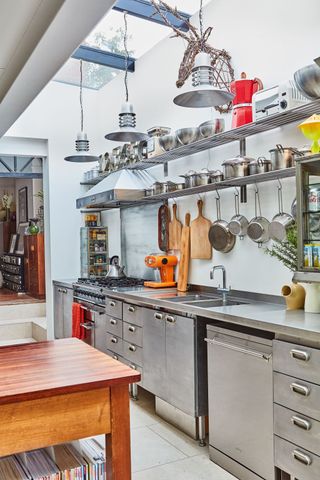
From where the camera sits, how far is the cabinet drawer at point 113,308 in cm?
446

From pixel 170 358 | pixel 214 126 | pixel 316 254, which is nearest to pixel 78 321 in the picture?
pixel 170 358

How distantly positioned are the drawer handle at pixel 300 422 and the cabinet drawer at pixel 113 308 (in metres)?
2.34

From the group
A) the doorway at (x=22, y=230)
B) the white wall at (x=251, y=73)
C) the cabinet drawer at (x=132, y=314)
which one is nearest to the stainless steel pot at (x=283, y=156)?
the white wall at (x=251, y=73)

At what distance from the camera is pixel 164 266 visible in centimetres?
487

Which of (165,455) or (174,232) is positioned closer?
(165,455)

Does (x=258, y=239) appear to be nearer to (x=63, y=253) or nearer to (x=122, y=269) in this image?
(x=122, y=269)

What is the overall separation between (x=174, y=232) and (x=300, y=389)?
8.93ft

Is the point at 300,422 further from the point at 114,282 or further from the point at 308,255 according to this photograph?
the point at 114,282

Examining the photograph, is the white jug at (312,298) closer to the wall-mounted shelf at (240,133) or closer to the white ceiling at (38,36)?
the wall-mounted shelf at (240,133)

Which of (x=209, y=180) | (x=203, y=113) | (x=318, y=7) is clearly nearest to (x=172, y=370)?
(x=209, y=180)

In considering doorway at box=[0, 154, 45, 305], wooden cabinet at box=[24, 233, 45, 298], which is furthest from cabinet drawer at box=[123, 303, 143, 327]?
wooden cabinet at box=[24, 233, 45, 298]

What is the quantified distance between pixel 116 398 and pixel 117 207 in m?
4.59

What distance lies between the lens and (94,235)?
6570mm

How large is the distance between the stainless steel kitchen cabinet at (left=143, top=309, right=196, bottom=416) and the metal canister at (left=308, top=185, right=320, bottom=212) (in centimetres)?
118
